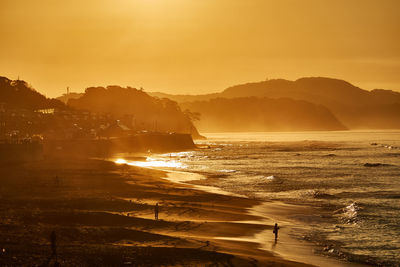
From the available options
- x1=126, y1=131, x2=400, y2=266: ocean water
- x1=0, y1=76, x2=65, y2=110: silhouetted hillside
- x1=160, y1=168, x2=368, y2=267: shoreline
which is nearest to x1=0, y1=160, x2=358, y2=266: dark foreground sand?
x1=160, y1=168, x2=368, y2=267: shoreline

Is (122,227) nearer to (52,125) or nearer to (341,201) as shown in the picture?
(341,201)

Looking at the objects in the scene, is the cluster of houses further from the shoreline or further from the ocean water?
the shoreline

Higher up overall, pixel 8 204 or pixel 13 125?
pixel 13 125

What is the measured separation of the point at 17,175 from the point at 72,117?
96.4 metres

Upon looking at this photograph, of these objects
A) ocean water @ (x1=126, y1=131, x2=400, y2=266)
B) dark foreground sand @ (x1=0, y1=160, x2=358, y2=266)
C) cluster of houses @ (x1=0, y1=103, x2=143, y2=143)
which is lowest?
ocean water @ (x1=126, y1=131, x2=400, y2=266)

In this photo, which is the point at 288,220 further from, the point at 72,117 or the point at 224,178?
the point at 72,117

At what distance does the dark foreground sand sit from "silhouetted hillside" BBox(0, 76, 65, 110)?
437ft

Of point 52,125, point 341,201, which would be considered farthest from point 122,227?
point 52,125

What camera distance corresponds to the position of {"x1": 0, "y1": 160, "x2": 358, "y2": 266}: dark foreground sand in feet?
54.7

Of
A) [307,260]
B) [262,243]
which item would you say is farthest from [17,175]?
[307,260]

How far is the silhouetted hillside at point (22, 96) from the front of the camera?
161413mm

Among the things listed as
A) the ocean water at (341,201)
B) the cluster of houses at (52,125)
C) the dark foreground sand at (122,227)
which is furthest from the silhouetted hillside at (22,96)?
the dark foreground sand at (122,227)

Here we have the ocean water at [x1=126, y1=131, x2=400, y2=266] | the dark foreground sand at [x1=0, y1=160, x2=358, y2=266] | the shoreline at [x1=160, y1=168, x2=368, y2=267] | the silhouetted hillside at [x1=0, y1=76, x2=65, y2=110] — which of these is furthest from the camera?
the silhouetted hillside at [x1=0, y1=76, x2=65, y2=110]

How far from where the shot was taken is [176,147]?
14075 centimetres
